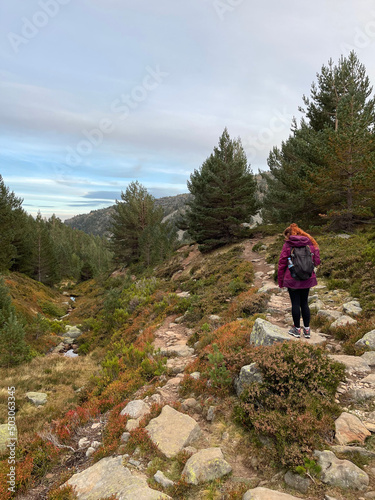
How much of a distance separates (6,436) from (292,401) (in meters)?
6.26

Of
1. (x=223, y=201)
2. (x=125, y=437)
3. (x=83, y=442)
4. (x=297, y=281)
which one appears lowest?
(x=83, y=442)

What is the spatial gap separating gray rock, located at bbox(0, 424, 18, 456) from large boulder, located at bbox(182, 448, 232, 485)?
13.0 feet

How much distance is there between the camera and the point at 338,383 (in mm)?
3822

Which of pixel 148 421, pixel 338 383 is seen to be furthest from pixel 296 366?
pixel 148 421

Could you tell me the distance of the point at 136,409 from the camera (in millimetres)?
4758

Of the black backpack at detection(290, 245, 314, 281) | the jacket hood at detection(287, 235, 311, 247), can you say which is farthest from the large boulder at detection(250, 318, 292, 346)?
the jacket hood at detection(287, 235, 311, 247)

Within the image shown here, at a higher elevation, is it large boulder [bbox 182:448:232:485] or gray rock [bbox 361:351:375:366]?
gray rock [bbox 361:351:375:366]

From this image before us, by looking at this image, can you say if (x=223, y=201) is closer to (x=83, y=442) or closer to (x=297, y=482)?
(x=83, y=442)

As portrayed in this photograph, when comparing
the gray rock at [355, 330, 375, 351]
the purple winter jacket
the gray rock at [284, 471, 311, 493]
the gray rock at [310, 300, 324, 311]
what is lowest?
the gray rock at [284, 471, 311, 493]

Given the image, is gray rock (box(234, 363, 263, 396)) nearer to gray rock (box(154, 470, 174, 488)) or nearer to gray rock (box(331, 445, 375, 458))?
gray rock (box(331, 445, 375, 458))

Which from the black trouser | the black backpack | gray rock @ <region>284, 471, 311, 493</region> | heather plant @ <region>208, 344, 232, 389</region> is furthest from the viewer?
the black trouser

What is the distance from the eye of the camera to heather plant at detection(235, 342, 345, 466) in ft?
10.0

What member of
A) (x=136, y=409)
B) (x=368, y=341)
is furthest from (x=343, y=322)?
(x=136, y=409)

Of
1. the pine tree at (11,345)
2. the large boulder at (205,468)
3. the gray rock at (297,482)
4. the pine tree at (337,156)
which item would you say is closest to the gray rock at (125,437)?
the large boulder at (205,468)
